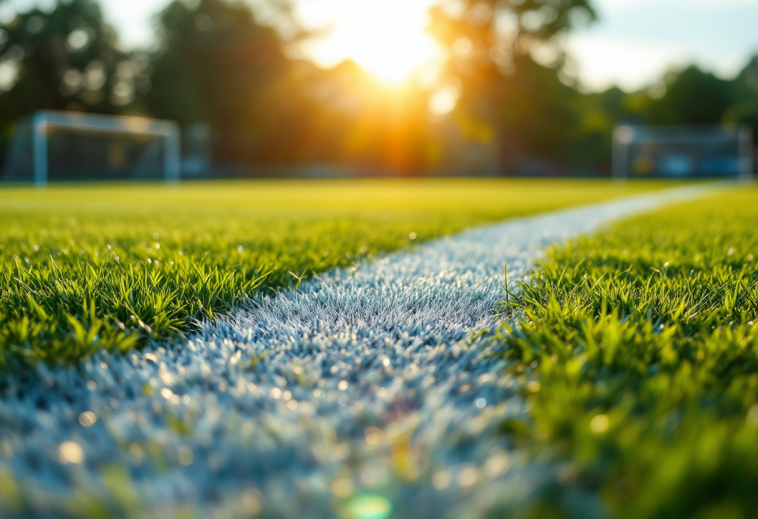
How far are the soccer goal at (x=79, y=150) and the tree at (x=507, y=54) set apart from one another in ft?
54.7

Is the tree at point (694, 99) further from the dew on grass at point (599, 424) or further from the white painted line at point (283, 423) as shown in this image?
the dew on grass at point (599, 424)

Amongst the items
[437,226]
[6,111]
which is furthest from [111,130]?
[437,226]

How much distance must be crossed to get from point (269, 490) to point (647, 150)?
103 feet

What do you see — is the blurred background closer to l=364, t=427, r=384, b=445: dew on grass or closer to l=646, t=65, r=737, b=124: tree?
l=646, t=65, r=737, b=124: tree

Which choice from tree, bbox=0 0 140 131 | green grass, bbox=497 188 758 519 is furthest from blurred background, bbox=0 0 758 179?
green grass, bbox=497 188 758 519

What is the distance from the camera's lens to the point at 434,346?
1.47 m

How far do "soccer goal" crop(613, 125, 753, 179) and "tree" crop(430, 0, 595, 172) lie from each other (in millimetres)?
5076

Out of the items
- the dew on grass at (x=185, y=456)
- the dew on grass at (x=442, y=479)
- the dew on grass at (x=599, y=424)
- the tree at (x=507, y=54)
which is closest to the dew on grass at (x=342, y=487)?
the dew on grass at (x=442, y=479)

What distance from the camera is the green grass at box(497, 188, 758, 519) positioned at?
725mm

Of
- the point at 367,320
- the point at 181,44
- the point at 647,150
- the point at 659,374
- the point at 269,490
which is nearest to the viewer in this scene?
the point at 269,490

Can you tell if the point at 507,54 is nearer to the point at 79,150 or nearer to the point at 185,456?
the point at 79,150

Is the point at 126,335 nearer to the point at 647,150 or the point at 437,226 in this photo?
the point at 437,226

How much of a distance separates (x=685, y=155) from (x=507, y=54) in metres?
10.5

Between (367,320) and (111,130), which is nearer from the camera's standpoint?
(367,320)
